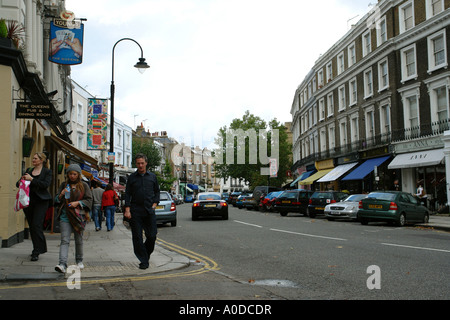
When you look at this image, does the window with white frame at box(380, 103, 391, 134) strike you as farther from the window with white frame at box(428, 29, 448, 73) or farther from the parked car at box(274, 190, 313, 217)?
the parked car at box(274, 190, 313, 217)

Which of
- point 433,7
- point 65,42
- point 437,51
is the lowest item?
point 65,42

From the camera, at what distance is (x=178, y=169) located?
349 feet

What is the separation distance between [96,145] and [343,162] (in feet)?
70.6

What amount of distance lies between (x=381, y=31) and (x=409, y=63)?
4322 millimetres

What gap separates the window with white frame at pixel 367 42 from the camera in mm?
33812

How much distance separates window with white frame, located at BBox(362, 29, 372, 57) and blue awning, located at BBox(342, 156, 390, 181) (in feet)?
28.1

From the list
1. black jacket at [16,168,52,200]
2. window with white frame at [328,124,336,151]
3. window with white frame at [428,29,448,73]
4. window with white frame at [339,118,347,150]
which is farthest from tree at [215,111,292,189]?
black jacket at [16,168,52,200]

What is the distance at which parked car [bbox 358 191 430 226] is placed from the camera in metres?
18.0

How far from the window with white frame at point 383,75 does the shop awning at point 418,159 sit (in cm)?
584

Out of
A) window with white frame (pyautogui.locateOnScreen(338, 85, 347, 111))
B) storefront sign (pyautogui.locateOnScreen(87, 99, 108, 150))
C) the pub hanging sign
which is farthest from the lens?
window with white frame (pyautogui.locateOnScreen(338, 85, 347, 111))

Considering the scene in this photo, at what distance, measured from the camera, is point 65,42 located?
14.7 metres

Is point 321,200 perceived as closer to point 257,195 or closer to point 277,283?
point 257,195

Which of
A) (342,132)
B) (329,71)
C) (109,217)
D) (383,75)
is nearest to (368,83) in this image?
(383,75)

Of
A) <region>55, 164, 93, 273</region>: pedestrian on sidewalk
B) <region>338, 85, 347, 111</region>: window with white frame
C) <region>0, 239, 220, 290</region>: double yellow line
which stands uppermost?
<region>338, 85, 347, 111</region>: window with white frame
